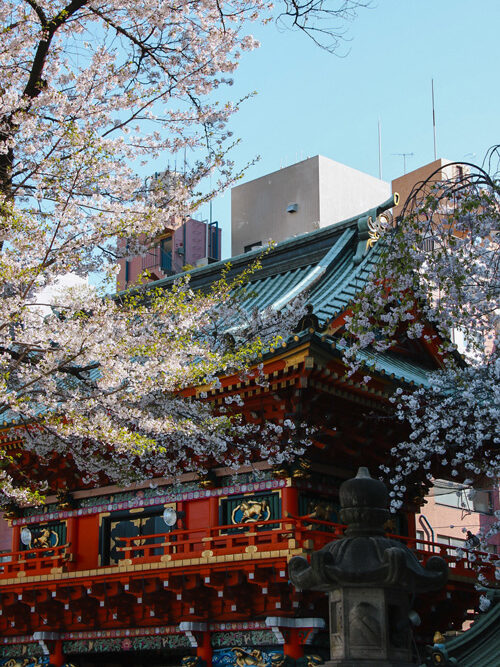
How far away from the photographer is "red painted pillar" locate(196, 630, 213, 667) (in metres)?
14.9

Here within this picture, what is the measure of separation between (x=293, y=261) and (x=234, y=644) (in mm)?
9069

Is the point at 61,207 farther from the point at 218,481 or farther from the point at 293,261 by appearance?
the point at 293,261

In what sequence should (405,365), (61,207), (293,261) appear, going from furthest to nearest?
A: (293,261) < (405,365) < (61,207)

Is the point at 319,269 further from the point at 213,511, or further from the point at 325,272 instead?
the point at 213,511

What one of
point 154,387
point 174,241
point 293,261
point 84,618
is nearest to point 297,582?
point 154,387

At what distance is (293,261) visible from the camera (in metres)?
20.5

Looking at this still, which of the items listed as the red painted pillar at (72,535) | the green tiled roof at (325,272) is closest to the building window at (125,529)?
the red painted pillar at (72,535)

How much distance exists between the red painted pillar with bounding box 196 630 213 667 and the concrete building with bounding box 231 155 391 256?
893 inches

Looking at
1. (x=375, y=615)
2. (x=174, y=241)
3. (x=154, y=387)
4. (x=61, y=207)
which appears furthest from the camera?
(x=174, y=241)

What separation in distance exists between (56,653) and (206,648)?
3.76 meters

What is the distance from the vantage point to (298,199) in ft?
122

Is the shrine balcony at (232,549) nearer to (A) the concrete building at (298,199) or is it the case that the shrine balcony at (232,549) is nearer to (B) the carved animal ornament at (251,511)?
(B) the carved animal ornament at (251,511)

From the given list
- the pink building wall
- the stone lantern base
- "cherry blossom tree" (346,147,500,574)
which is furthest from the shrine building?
the pink building wall

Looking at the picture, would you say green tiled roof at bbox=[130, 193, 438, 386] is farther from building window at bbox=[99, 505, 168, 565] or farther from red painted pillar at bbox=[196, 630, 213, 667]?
red painted pillar at bbox=[196, 630, 213, 667]
